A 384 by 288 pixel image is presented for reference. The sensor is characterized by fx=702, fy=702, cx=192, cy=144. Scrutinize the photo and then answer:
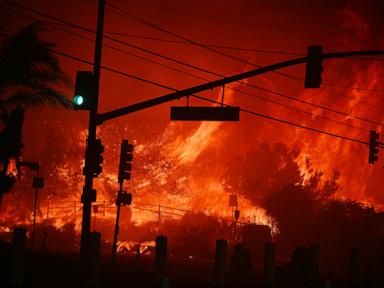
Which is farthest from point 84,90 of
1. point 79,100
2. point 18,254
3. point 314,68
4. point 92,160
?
point 18,254

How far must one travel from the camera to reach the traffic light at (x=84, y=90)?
21.8 metres

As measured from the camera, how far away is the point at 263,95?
267 feet

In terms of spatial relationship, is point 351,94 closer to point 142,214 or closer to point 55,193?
point 142,214

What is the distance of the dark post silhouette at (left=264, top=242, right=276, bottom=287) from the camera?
1780 centimetres

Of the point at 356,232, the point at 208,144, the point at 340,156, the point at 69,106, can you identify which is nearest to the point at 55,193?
the point at 208,144

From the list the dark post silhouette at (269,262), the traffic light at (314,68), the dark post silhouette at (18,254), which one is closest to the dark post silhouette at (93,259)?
the dark post silhouette at (18,254)

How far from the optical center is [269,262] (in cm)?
1802

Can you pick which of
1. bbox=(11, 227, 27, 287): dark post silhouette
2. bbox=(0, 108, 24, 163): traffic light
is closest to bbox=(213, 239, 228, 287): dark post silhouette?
bbox=(11, 227, 27, 287): dark post silhouette

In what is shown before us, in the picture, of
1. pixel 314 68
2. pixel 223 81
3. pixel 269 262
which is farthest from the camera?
pixel 223 81

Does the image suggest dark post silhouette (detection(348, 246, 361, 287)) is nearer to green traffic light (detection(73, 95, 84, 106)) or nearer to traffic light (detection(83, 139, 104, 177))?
traffic light (detection(83, 139, 104, 177))

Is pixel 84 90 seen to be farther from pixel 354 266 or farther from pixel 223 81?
pixel 354 266

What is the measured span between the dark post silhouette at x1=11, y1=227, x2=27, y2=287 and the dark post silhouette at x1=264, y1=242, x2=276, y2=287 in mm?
6187

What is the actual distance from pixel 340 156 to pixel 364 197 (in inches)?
193

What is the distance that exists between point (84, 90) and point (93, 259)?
27.1 ft
